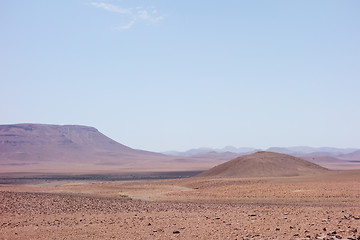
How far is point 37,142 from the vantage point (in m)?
196

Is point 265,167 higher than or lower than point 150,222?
higher

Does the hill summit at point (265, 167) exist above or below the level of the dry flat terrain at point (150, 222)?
above

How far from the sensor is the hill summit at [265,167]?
53.2 meters

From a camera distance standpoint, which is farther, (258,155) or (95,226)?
(258,155)

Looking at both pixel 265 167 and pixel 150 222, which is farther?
pixel 265 167

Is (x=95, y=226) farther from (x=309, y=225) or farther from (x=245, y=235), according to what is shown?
(x=309, y=225)

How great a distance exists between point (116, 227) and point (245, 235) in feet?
15.1

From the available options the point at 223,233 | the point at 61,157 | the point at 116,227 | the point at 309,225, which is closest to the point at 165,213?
the point at 116,227

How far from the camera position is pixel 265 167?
182ft

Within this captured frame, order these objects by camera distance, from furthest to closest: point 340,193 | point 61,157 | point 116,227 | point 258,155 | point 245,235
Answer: point 61,157 → point 258,155 → point 340,193 → point 116,227 → point 245,235

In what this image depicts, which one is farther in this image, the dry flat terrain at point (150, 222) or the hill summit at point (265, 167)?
the hill summit at point (265, 167)

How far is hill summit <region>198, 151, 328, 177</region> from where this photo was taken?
53188mm

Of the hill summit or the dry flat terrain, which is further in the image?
the hill summit

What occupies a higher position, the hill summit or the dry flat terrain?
the hill summit
